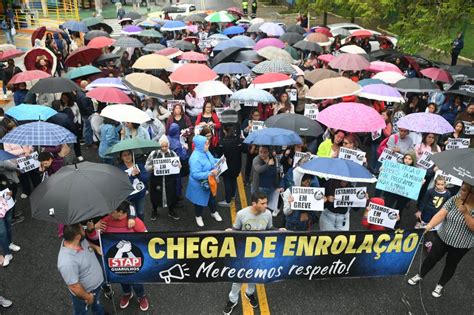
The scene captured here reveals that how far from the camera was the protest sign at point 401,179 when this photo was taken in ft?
21.2

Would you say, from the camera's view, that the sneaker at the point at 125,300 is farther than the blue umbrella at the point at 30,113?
No

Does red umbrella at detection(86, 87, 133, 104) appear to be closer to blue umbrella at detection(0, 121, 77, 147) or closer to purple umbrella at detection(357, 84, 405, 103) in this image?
blue umbrella at detection(0, 121, 77, 147)

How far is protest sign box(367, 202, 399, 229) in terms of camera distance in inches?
232

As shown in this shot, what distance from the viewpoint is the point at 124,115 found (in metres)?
7.18

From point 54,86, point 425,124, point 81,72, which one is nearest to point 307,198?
point 425,124

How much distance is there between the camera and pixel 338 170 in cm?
551

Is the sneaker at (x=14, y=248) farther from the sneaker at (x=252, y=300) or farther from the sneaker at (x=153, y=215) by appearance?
the sneaker at (x=252, y=300)

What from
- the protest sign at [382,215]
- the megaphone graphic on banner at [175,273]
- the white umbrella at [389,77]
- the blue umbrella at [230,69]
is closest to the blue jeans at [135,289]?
the megaphone graphic on banner at [175,273]

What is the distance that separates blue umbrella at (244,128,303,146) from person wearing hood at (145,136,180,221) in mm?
1470

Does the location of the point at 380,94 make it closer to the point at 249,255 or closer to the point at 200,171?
the point at 200,171

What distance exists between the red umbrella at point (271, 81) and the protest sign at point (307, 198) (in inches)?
179

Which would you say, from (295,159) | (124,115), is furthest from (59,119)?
(295,159)

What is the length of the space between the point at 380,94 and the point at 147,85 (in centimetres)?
536

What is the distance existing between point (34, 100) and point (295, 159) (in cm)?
654
